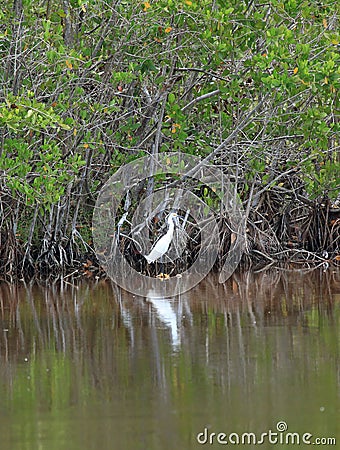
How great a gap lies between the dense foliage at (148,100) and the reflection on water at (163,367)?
1.59 metres

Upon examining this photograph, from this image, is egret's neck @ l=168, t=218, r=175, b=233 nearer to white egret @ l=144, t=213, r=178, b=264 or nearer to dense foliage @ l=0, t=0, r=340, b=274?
white egret @ l=144, t=213, r=178, b=264

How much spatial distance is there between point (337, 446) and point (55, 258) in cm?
669

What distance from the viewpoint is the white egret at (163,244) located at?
9930 mm

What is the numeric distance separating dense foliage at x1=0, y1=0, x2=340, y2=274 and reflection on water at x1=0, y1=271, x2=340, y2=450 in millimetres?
1588

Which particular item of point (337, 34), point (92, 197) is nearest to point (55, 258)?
point (92, 197)

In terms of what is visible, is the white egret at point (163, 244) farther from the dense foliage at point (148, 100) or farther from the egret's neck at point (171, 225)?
the dense foliage at point (148, 100)

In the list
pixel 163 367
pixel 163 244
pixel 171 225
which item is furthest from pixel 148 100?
pixel 163 367

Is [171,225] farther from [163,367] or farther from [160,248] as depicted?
[163,367]

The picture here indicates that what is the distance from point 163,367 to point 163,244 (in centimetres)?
388

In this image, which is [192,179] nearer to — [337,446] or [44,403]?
[44,403]

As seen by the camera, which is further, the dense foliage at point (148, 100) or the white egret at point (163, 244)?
the white egret at point (163, 244)

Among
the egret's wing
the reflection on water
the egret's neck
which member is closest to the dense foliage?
the egret's neck

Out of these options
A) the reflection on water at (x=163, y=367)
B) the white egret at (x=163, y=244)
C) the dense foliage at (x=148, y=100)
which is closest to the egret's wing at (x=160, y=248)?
the white egret at (x=163, y=244)

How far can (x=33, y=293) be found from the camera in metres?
9.65
